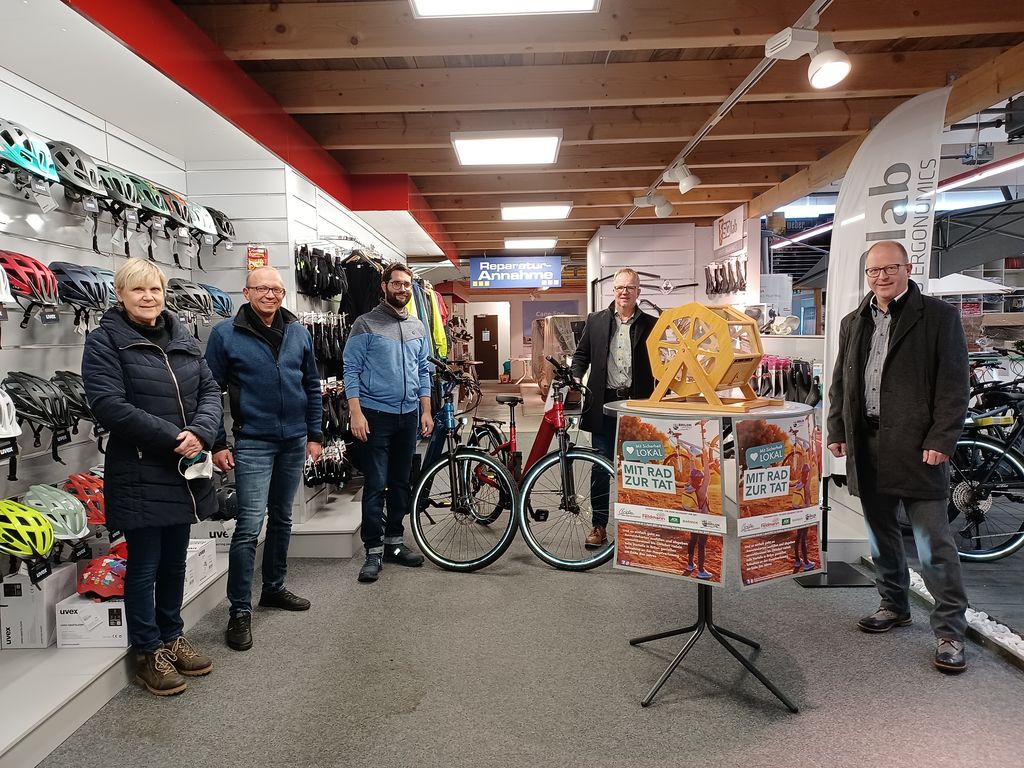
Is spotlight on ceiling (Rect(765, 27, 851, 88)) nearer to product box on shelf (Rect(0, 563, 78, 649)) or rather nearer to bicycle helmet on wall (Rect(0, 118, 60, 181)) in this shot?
bicycle helmet on wall (Rect(0, 118, 60, 181))

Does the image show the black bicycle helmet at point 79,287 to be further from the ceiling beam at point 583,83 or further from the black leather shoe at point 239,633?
the ceiling beam at point 583,83

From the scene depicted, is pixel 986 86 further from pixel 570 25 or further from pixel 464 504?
pixel 464 504

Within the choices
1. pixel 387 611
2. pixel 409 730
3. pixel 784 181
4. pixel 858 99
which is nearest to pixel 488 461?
pixel 387 611

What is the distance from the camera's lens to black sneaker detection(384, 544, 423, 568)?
3938 mm

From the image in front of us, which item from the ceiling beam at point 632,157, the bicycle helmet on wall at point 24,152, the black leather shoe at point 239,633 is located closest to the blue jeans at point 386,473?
the black leather shoe at point 239,633

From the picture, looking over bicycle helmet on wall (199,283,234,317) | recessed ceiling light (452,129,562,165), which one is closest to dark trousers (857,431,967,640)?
recessed ceiling light (452,129,562,165)

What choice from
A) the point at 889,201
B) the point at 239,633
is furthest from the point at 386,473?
the point at 889,201

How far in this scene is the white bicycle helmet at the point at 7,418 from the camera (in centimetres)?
234

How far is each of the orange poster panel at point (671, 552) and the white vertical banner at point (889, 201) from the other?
1.72m

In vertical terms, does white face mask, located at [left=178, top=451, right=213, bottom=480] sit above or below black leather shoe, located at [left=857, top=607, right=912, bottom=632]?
above

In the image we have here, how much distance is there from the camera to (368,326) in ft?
12.3

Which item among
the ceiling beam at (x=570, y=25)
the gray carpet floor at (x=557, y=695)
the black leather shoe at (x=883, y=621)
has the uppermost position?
the ceiling beam at (x=570, y=25)

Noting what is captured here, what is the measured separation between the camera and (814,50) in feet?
10.4

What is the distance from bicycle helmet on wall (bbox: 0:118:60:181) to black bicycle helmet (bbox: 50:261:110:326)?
14.5 inches
